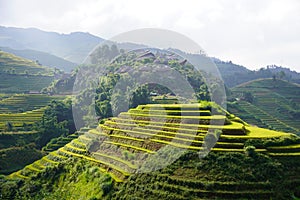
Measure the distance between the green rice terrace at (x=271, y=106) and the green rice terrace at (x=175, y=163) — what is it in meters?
39.3

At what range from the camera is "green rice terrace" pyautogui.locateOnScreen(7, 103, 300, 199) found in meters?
18.2

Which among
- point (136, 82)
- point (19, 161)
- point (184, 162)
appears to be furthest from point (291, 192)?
point (136, 82)

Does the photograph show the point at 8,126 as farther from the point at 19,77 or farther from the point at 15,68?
the point at 15,68

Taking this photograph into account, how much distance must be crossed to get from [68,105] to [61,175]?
34.9m

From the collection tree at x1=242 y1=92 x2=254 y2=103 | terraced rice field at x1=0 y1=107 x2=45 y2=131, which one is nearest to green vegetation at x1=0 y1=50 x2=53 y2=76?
terraced rice field at x1=0 y1=107 x2=45 y2=131

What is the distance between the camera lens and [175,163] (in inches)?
793

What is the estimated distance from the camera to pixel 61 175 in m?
26.0

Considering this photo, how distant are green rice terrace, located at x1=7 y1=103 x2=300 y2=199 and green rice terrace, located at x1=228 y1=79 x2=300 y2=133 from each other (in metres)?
39.3

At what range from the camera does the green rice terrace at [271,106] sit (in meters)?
63.9

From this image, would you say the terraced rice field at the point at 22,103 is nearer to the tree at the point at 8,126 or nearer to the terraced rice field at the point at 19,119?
the terraced rice field at the point at 19,119

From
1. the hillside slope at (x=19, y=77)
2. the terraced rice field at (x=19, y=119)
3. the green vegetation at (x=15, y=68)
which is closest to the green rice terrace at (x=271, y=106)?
the terraced rice field at (x=19, y=119)

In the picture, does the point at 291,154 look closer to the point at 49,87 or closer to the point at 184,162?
the point at 184,162

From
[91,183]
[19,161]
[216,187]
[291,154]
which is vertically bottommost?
[19,161]

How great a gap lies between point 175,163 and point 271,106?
62573 mm
